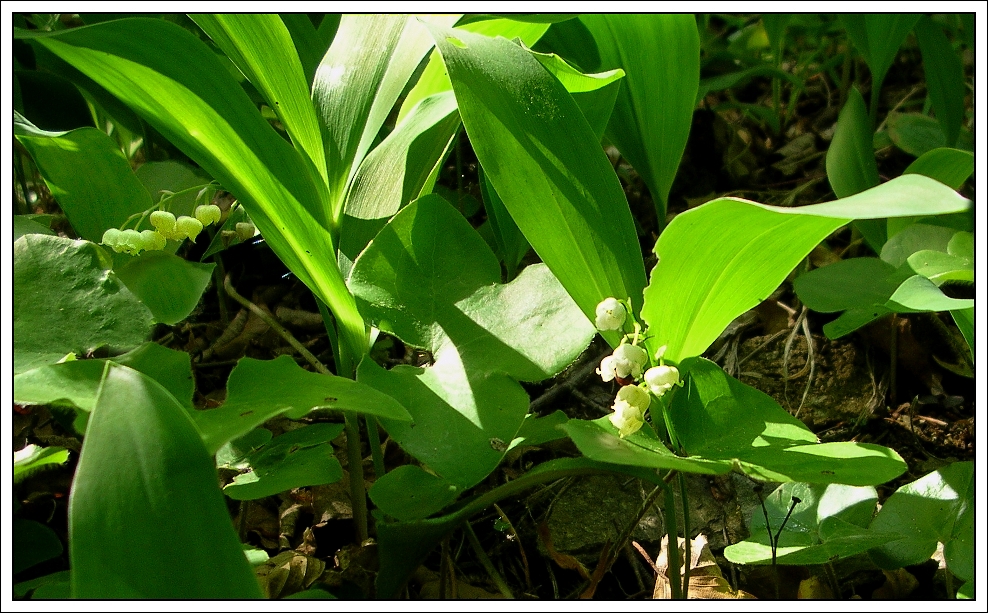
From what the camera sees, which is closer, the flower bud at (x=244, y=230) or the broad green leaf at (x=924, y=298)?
the broad green leaf at (x=924, y=298)

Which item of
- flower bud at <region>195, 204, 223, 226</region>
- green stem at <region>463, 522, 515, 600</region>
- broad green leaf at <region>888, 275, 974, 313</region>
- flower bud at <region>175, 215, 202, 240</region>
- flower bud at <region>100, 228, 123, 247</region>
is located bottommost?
green stem at <region>463, 522, 515, 600</region>

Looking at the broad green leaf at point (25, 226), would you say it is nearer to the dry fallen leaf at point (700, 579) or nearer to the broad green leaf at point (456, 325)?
the broad green leaf at point (456, 325)

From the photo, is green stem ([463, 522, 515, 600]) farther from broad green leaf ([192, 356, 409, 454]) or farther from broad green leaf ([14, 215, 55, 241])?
broad green leaf ([14, 215, 55, 241])

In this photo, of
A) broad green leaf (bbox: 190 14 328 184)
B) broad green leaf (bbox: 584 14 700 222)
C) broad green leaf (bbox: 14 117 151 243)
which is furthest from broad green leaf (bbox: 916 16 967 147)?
broad green leaf (bbox: 14 117 151 243)

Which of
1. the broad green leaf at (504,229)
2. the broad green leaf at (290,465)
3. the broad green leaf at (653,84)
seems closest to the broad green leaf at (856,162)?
the broad green leaf at (653,84)

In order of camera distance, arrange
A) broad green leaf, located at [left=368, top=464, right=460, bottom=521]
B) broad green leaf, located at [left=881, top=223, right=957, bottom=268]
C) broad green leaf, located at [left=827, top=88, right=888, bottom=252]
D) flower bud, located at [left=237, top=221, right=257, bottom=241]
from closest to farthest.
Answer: broad green leaf, located at [left=368, top=464, right=460, bottom=521], flower bud, located at [left=237, top=221, right=257, bottom=241], broad green leaf, located at [left=881, top=223, right=957, bottom=268], broad green leaf, located at [left=827, top=88, right=888, bottom=252]

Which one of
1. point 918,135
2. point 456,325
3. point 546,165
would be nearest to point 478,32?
point 546,165

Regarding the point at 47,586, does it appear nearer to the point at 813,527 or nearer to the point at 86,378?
the point at 86,378

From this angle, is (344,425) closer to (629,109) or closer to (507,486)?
(507,486)
